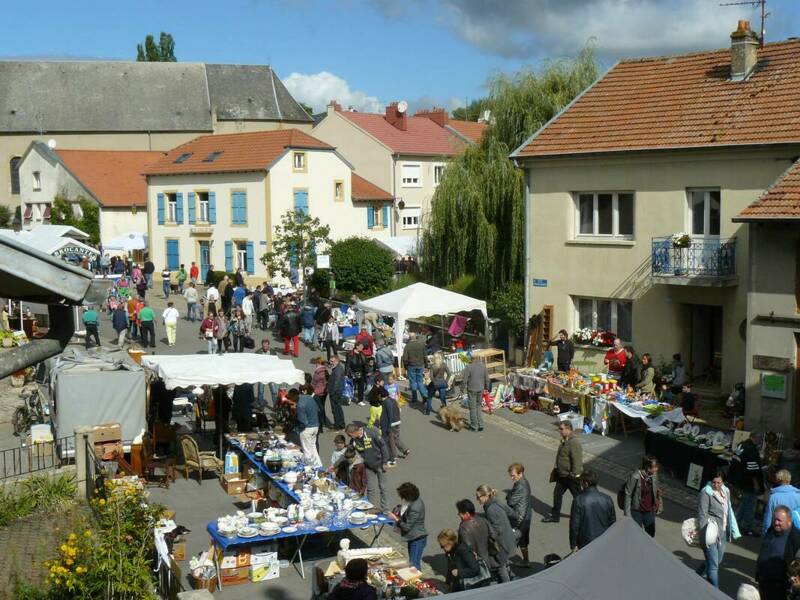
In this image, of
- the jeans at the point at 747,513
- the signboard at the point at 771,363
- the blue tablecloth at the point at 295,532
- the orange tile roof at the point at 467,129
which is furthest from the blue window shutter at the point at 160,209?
the jeans at the point at 747,513

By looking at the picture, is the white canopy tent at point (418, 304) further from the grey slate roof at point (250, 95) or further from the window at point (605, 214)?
the grey slate roof at point (250, 95)

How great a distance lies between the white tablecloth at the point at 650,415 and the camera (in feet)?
58.5

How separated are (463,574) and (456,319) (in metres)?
17.2

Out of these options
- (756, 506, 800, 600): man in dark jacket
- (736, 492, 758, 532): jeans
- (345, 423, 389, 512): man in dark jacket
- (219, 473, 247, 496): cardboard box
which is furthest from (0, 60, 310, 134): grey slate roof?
(756, 506, 800, 600): man in dark jacket

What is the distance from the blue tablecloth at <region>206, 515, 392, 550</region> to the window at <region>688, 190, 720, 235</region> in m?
12.7

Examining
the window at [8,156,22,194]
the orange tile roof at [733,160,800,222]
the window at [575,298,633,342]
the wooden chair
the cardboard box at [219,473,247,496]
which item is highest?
the window at [8,156,22,194]

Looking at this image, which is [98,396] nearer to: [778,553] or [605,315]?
[778,553]

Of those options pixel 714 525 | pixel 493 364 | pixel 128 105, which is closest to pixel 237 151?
pixel 493 364

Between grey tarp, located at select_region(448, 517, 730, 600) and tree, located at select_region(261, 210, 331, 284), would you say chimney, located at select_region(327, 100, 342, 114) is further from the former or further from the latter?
grey tarp, located at select_region(448, 517, 730, 600)

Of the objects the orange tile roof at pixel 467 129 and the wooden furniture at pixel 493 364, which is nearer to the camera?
the wooden furniture at pixel 493 364

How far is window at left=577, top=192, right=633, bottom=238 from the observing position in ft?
76.6

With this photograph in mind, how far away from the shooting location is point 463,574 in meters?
10.4

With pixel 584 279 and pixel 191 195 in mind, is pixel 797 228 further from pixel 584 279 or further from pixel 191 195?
pixel 191 195

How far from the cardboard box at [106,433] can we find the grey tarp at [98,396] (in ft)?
2.46
